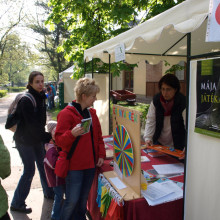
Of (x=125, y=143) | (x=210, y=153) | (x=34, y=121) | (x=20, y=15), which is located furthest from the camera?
(x=20, y=15)

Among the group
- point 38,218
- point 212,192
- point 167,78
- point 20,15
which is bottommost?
point 38,218

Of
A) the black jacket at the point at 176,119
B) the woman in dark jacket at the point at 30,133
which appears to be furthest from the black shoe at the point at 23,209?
the black jacket at the point at 176,119

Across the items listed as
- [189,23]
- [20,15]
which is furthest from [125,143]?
[20,15]

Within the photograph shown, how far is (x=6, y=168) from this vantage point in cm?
145

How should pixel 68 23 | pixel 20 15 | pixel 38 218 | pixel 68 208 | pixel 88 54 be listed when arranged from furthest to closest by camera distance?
pixel 20 15 → pixel 68 23 → pixel 88 54 → pixel 38 218 → pixel 68 208

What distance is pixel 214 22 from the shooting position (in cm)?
125

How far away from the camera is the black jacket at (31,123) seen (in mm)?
2432

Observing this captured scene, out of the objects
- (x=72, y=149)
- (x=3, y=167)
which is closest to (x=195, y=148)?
(x=72, y=149)

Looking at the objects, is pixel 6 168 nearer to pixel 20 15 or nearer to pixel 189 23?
pixel 189 23

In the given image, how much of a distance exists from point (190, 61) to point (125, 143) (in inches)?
32.4

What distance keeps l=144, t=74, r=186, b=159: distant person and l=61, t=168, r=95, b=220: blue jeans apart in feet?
3.22

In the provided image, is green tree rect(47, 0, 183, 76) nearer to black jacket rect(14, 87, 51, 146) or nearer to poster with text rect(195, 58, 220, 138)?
black jacket rect(14, 87, 51, 146)

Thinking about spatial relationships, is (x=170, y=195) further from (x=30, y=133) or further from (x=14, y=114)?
(x=14, y=114)

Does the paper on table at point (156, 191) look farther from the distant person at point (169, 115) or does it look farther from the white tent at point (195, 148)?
the distant person at point (169, 115)
